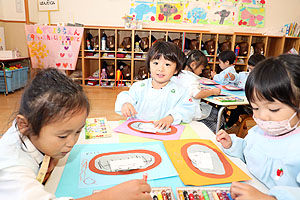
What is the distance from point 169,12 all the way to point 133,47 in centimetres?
115

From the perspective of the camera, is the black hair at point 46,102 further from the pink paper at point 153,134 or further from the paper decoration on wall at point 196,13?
the paper decoration on wall at point 196,13

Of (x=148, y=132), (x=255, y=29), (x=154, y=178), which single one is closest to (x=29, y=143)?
(x=154, y=178)

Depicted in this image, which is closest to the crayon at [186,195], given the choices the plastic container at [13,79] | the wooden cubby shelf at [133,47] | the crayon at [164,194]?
the crayon at [164,194]

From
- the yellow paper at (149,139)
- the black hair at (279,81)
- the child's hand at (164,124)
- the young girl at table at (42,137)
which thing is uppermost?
the black hair at (279,81)

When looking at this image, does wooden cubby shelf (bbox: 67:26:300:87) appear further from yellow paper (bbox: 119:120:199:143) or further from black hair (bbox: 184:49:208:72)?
yellow paper (bbox: 119:120:199:143)

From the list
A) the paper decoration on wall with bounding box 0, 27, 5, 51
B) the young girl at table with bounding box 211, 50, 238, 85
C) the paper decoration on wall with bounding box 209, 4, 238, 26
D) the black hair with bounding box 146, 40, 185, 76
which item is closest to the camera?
the black hair with bounding box 146, 40, 185, 76

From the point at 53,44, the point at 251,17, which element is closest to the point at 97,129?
the point at 53,44

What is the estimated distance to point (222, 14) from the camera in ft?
16.1

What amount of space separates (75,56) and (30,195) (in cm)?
402

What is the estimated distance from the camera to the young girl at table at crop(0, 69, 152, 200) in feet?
1.75

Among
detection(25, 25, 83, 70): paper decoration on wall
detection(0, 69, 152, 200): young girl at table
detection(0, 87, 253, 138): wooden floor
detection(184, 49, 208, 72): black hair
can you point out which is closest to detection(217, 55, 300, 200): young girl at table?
detection(0, 69, 152, 200): young girl at table

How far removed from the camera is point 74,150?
0.85 metres

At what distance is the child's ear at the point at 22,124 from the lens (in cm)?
60

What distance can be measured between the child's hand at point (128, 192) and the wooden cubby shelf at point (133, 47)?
4211mm
